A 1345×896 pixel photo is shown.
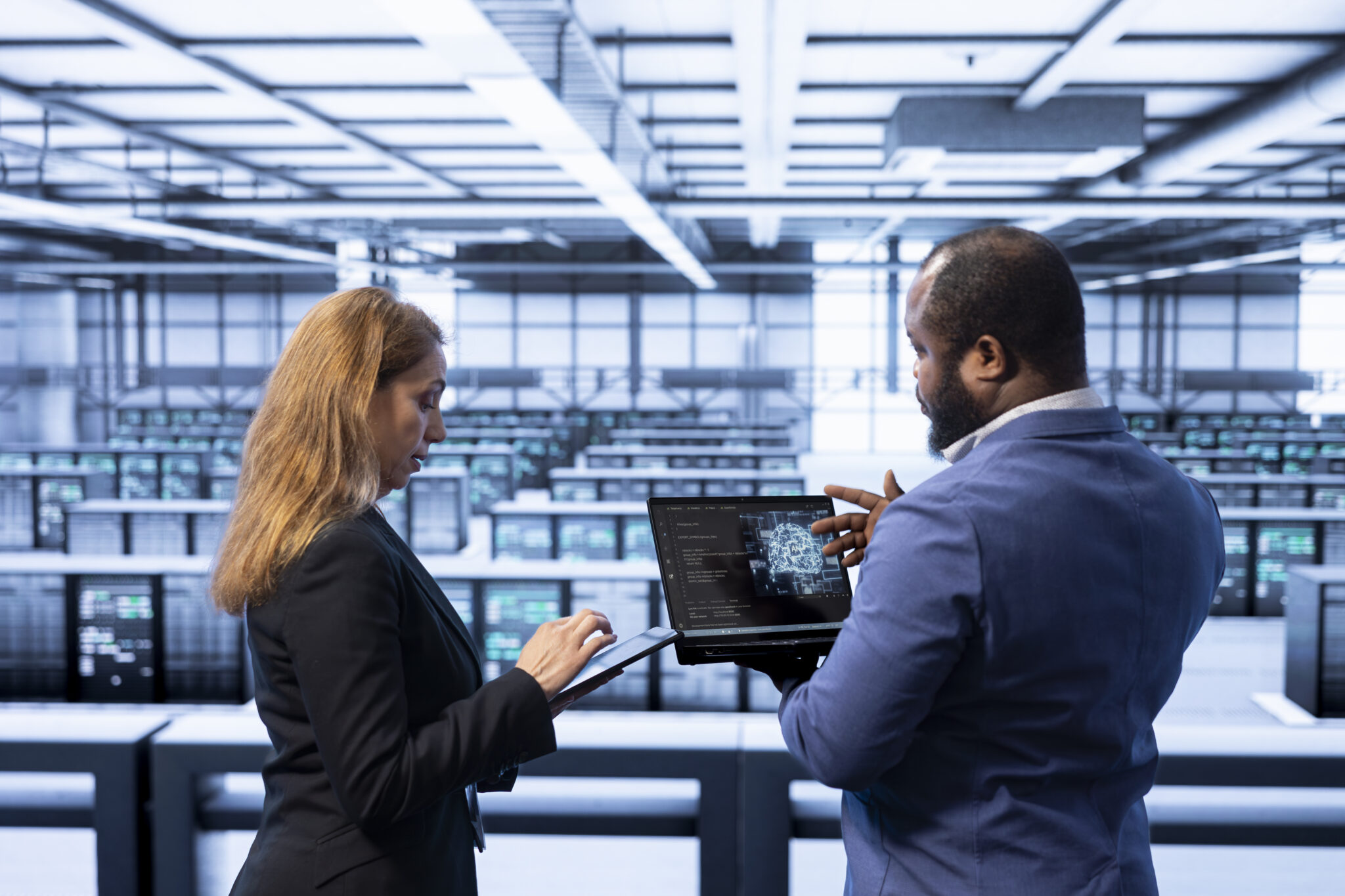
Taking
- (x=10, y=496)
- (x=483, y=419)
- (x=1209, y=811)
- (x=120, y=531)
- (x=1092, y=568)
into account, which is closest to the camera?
(x=1092, y=568)

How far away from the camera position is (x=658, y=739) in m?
1.86

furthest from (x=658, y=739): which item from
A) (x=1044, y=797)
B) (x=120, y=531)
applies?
(x=120, y=531)

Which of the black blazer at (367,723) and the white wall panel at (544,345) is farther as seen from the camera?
the white wall panel at (544,345)

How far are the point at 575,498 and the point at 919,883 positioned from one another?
9.18 meters

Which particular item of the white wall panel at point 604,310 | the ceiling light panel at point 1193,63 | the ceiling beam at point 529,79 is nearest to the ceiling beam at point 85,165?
the ceiling beam at point 529,79

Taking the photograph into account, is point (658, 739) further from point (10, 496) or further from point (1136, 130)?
point (10, 496)

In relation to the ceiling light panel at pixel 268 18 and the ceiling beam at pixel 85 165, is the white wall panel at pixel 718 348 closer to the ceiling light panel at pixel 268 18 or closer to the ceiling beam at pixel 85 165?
the ceiling beam at pixel 85 165

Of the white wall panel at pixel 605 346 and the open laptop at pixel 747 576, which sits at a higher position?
the white wall panel at pixel 605 346

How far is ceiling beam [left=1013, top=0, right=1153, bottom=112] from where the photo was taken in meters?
5.84

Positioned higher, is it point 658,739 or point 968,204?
point 968,204

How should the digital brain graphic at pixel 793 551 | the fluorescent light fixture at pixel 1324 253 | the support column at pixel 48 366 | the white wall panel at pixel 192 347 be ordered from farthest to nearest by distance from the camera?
1. the white wall panel at pixel 192 347
2. the support column at pixel 48 366
3. the fluorescent light fixture at pixel 1324 253
4. the digital brain graphic at pixel 793 551

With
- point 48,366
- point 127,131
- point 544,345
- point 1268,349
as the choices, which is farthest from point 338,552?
point 1268,349

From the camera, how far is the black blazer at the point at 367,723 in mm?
1193

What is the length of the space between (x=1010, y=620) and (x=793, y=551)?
506mm
